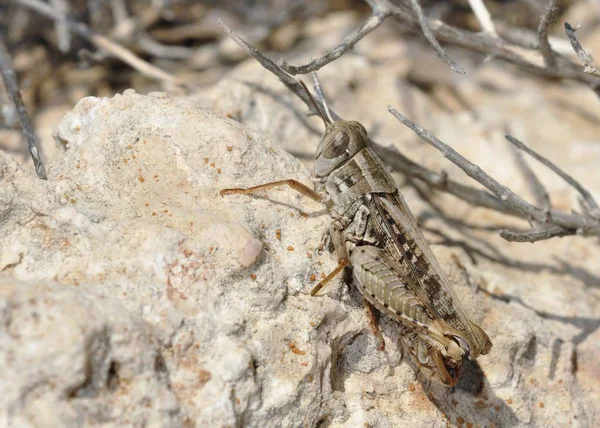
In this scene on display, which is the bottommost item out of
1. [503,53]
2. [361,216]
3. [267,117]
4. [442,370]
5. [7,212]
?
[7,212]

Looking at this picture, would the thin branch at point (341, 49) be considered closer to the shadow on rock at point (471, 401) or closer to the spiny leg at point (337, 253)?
the spiny leg at point (337, 253)

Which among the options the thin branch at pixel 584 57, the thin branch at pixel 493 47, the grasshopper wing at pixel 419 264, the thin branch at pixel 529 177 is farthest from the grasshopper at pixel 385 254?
the thin branch at pixel 529 177

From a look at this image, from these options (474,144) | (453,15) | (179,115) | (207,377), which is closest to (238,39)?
(179,115)

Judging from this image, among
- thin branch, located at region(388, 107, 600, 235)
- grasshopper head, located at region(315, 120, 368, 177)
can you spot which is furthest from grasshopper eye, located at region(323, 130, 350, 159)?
thin branch, located at region(388, 107, 600, 235)

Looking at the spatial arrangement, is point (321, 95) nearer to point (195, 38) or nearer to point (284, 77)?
point (284, 77)

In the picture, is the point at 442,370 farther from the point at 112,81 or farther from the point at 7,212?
the point at 112,81

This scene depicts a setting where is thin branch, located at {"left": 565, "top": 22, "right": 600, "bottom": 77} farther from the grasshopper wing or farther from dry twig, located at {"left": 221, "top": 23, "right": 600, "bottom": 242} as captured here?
the grasshopper wing

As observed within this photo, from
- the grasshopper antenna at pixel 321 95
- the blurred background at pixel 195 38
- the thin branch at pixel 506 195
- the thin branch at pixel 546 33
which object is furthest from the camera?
the blurred background at pixel 195 38
